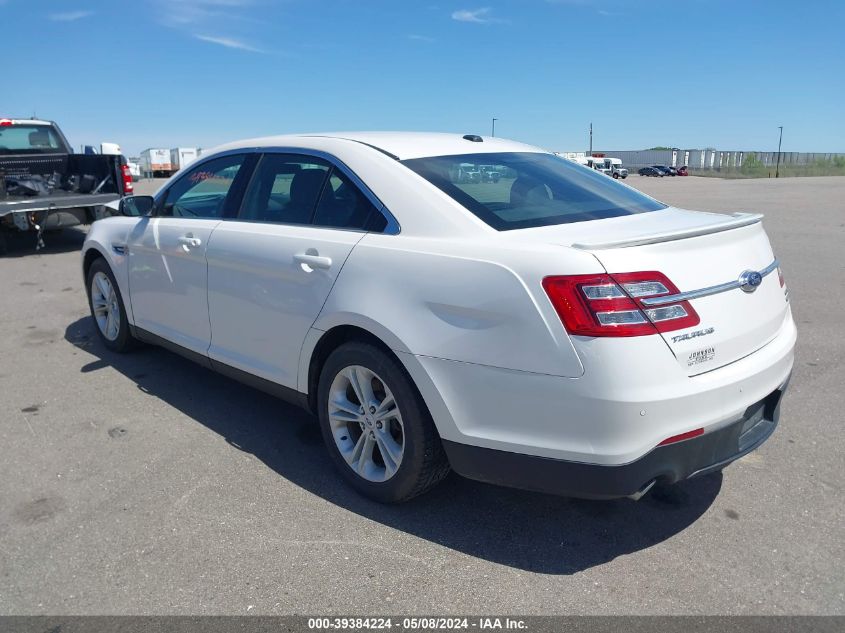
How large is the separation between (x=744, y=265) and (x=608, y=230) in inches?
22.3

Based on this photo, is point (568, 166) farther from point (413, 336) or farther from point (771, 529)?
point (771, 529)

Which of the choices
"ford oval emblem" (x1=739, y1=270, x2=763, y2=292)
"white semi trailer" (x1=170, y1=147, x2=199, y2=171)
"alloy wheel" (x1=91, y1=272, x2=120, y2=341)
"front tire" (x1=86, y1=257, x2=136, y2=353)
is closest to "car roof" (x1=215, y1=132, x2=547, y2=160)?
"ford oval emblem" (x1=739, y1=270, x2=763, y2=292)

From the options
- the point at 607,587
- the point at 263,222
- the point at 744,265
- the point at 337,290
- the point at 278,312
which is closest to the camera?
the point at 607,587

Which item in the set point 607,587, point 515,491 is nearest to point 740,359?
point 607,587

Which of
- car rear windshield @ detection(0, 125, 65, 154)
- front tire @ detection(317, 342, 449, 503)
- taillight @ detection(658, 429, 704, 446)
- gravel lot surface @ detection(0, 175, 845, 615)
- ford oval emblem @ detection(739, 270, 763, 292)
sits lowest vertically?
gravel lot surface @ detection(0, 175, 845, 615)

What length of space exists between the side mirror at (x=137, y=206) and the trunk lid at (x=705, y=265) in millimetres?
3168

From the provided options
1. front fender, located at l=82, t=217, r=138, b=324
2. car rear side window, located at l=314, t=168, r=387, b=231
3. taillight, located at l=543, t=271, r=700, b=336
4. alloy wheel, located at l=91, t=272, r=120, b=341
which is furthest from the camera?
alloy wheel, located at l=91, t=272, r=120, b=341

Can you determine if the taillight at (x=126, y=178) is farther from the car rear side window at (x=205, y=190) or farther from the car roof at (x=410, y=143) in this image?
the car roof at (x=410, y=143)

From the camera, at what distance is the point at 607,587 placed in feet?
8.72

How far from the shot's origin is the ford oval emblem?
9.16 feet

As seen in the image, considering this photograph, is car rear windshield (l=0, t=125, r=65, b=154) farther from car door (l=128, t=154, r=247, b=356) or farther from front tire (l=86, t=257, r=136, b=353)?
car door (l=128, t=154, r=247, b=356)

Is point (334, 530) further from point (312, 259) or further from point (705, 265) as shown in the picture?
point (705, 265)

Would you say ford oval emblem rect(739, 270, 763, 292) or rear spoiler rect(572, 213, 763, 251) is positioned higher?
rear spoiler rect(572, 213, 763, 251)

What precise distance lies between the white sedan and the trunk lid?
1 cm
